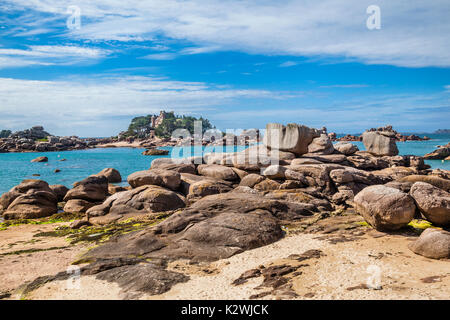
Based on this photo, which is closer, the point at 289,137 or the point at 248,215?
the point at 248,215

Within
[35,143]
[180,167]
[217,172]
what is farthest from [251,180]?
[35,143]

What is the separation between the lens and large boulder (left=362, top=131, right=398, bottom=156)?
1224 inches

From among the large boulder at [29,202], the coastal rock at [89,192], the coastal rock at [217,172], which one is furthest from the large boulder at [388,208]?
the large boulder at [29,202]

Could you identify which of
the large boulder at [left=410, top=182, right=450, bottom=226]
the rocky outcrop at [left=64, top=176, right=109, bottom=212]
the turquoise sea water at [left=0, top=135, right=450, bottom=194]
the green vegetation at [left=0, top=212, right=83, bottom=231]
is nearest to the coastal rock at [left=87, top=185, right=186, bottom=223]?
the green vegetation at [left=0, top=212, right=83, bottom=231]

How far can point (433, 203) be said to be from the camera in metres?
12.8

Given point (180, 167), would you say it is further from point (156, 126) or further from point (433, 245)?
point (156, 126)

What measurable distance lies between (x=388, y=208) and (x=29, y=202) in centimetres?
2227

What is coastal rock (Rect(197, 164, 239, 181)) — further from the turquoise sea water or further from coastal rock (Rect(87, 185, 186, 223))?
the turquoise sea water

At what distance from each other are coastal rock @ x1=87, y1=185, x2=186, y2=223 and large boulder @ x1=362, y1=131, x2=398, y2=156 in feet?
66.0

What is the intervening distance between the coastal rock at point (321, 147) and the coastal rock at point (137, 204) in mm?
12432

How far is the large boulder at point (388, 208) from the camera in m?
12.7
